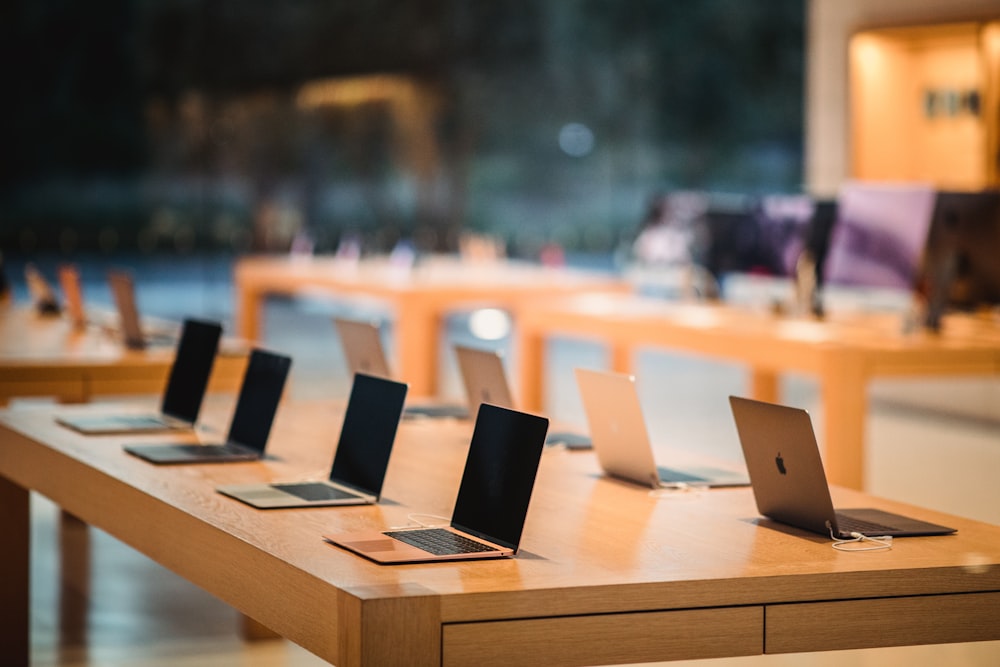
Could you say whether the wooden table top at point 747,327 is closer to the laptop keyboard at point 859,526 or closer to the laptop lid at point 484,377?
the laptop lid at point 484,377

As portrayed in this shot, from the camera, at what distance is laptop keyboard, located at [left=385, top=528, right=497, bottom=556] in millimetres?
2617

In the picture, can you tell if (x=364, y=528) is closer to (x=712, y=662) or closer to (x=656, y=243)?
(x=712, y=662)

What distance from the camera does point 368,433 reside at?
3115mm

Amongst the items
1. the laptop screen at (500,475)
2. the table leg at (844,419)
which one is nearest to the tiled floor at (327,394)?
the table leg at (844,419)

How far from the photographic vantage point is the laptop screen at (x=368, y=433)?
3.06 metres

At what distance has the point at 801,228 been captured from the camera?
7.06 meters

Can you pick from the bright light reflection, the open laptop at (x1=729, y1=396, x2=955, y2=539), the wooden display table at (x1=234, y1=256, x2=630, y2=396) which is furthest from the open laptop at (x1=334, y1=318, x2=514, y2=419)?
the bright light reflection

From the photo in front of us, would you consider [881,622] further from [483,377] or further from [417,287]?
[417,287]

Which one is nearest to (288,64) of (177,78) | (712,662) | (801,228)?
(177,78)

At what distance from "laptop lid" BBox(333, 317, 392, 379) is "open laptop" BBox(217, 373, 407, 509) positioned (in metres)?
0.97

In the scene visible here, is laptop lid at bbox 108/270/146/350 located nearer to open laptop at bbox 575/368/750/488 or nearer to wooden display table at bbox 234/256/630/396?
open laptop at bbox 575/368/750/488

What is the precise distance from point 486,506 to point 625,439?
0.66 m

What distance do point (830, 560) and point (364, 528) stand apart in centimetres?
80

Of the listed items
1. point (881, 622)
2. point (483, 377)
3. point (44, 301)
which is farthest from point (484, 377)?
point (44, 301)
